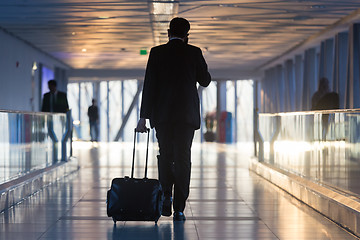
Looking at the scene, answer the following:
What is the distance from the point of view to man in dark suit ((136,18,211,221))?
5.15 meters

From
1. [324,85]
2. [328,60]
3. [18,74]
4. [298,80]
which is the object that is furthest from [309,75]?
[324,85]

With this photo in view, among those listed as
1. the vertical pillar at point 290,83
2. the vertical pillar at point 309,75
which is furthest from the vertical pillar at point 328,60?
the vertical pillar at point 290,83

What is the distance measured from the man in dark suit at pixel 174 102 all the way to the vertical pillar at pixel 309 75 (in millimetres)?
17476

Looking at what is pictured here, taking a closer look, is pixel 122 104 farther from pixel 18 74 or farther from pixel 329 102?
pixel 329 102

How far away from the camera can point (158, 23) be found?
53.0ft

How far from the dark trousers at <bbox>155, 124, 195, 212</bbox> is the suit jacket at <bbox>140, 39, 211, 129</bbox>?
0.08 m

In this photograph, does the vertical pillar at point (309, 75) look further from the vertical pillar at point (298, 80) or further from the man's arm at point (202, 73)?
the man's arm at point (202, 73)

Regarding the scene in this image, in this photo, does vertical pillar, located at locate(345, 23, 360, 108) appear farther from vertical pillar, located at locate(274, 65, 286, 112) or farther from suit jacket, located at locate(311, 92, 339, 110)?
vertical pillar, located at locate(274, 65, 286, 112)

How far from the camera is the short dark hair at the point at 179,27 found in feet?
17.2

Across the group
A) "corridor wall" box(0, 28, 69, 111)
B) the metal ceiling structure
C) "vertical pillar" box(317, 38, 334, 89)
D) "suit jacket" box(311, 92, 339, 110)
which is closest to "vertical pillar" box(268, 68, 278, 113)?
the metal ceiling structure

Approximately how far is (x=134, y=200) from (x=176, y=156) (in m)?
0.56

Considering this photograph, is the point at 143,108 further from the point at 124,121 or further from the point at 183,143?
the point at 124,121

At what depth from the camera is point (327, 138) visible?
6.16 metres

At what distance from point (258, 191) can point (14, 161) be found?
293 cm
